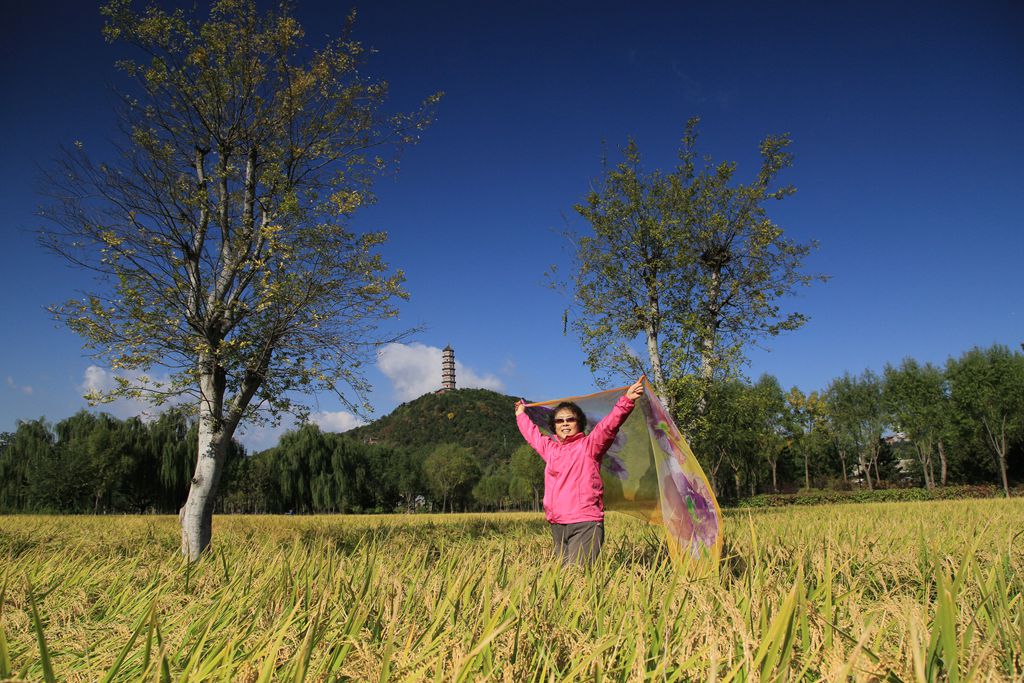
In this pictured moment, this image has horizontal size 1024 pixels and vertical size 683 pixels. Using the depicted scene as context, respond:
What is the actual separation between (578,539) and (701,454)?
942 inches

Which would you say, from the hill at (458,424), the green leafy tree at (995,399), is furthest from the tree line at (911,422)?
the hill at (458,424)

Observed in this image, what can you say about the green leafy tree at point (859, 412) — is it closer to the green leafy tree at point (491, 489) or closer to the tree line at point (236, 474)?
the tree line at point (236, 474)

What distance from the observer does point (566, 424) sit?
542 cm

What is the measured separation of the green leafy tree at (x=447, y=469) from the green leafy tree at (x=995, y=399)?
49.4 meters

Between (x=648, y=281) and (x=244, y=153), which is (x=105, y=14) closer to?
(x=244, y=153)

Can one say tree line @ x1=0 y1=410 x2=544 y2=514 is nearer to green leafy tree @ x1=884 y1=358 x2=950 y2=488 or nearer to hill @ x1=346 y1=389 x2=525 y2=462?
green leafy tree @ x1=884 y1=358 x2=950 y2=488

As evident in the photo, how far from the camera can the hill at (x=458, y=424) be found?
124438mm

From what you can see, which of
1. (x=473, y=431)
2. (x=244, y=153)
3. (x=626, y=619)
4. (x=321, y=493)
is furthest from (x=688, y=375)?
(x=473, y=431)

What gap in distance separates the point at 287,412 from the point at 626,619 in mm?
8353

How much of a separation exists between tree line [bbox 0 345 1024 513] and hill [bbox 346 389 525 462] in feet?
159

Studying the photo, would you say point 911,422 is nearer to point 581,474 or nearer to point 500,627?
point 581,474

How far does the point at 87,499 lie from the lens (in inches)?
1508

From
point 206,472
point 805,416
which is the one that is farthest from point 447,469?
point 206,472

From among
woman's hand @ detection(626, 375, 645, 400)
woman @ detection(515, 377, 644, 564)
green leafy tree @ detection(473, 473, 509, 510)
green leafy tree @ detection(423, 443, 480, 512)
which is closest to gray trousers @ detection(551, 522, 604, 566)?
woman @ detection(515, 377, 644, 564)
